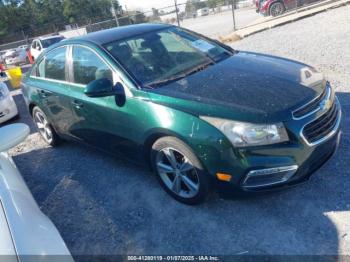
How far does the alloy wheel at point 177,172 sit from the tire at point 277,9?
48.9ft

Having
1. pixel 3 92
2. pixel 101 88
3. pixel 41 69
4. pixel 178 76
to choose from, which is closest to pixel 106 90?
pixel 101 88

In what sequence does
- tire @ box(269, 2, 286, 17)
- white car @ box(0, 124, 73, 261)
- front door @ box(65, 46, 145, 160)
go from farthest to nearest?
tire @ box(269, 2, 286, 17) < front door @ box(65, 46, 145, 160) < white car @ box(0, 124, 73, 261)

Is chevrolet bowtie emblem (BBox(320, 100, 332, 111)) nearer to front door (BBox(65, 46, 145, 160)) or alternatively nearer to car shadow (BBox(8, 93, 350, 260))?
car shadow (BBox(8, 93, 350, 260))

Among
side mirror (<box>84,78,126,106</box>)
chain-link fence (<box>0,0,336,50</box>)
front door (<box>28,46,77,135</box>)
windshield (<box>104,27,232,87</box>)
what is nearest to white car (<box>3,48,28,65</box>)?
chain-link fence (<box>0,0,336,50</box>)

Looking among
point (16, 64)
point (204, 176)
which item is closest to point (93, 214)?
point (204, 176)

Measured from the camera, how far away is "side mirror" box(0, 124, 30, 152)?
282 centimetres

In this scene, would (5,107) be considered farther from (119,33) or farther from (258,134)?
(258,134)

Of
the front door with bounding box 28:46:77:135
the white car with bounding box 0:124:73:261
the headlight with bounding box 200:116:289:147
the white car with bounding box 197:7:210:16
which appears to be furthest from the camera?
the white car with bounding box 197:7:210:16

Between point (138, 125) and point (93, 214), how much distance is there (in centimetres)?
110

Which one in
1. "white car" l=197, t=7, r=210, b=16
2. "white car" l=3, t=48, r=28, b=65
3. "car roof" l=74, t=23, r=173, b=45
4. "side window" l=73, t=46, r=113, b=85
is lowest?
"white car" l=197, t=7, r=210, b=16

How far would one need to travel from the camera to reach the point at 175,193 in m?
3.32

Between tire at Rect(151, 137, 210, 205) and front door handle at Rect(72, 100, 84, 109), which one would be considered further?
front door handle at Rect(72, 100, 84, 109)

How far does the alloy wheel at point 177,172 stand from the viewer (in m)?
3.09

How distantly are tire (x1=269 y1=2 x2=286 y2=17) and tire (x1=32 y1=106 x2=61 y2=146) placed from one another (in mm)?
13803
